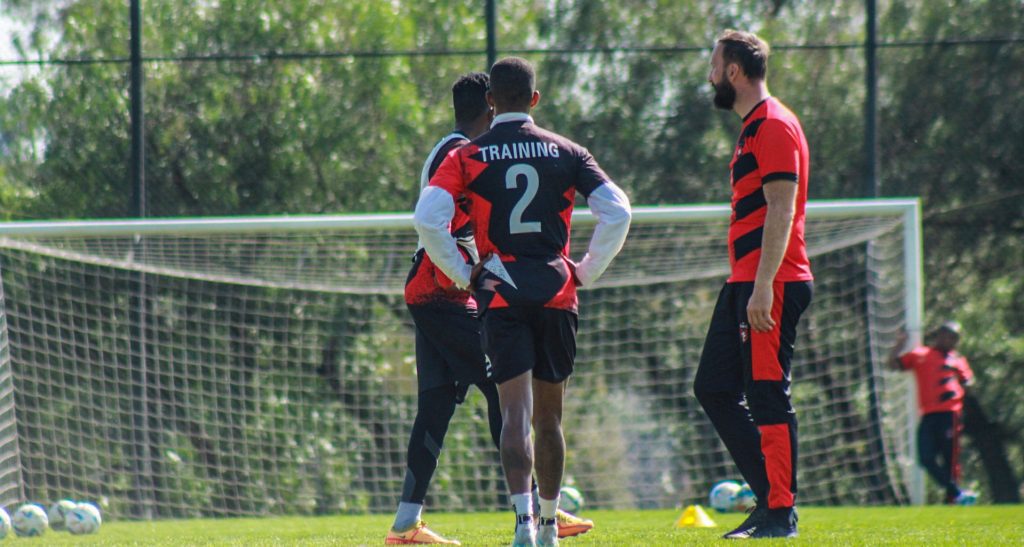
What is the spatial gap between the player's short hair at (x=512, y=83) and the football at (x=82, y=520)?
3716 millimetres

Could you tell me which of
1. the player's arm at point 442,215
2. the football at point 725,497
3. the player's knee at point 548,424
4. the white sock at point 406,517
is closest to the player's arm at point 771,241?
the player's knee at point 548,424

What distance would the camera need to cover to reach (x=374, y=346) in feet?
39.4

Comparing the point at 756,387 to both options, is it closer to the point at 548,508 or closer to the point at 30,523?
the point at 548,508

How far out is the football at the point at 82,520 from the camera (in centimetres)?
712

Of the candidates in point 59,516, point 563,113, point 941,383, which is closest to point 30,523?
point 59,516

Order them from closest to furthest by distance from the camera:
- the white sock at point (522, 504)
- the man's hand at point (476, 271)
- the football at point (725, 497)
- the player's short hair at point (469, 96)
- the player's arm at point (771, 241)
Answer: the white sock at point (522, 504) < the man's hand at point (476, 271) < the player's arm at point (771, 241) < the player's short hair at point (469, 96) < the football at point (725, 497)

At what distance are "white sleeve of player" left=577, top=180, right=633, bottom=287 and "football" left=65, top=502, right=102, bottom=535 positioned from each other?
3633 mm

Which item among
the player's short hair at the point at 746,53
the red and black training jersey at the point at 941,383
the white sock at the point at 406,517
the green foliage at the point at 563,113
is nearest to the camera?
the player's short hair at the point at 746,53

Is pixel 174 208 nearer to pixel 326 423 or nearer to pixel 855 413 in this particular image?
pixel 326 423

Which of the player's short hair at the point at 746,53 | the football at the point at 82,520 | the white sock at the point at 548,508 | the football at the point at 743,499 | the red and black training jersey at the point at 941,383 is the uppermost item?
the player's short hair at the point at 746,53

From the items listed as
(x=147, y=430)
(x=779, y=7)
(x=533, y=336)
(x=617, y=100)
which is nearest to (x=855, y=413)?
(x=617, y=100)

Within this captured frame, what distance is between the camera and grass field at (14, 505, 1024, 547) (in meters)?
5.26

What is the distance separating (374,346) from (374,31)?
359 cm

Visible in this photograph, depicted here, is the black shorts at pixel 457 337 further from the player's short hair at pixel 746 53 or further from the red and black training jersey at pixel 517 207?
the player's short hair at pixel 746 53
